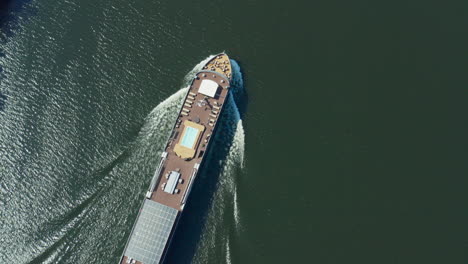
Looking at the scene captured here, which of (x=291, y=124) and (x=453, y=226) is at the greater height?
(x=291, y=124)

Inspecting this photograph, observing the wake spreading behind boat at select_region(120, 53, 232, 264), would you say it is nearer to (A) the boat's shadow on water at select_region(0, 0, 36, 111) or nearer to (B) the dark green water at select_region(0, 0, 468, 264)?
(B) the dark green water at select_region(0, 0, 468, 264)

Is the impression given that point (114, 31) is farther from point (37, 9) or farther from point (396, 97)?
point (396, 97)

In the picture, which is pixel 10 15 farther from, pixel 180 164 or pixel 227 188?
pixel 227 188

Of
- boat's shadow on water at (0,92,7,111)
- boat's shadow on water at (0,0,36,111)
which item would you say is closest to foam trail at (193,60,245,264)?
boat's shadow on water at (0,92,7,111)

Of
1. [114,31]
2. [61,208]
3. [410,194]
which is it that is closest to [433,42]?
[410,194]

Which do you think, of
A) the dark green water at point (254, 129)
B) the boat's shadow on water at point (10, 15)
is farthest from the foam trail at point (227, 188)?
the boat's shadow on water at point (10, 15)

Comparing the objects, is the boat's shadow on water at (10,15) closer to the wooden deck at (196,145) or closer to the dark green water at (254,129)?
the dark green water at (254,129)

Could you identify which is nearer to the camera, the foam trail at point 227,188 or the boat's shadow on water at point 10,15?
the foam trail at point 227,188
